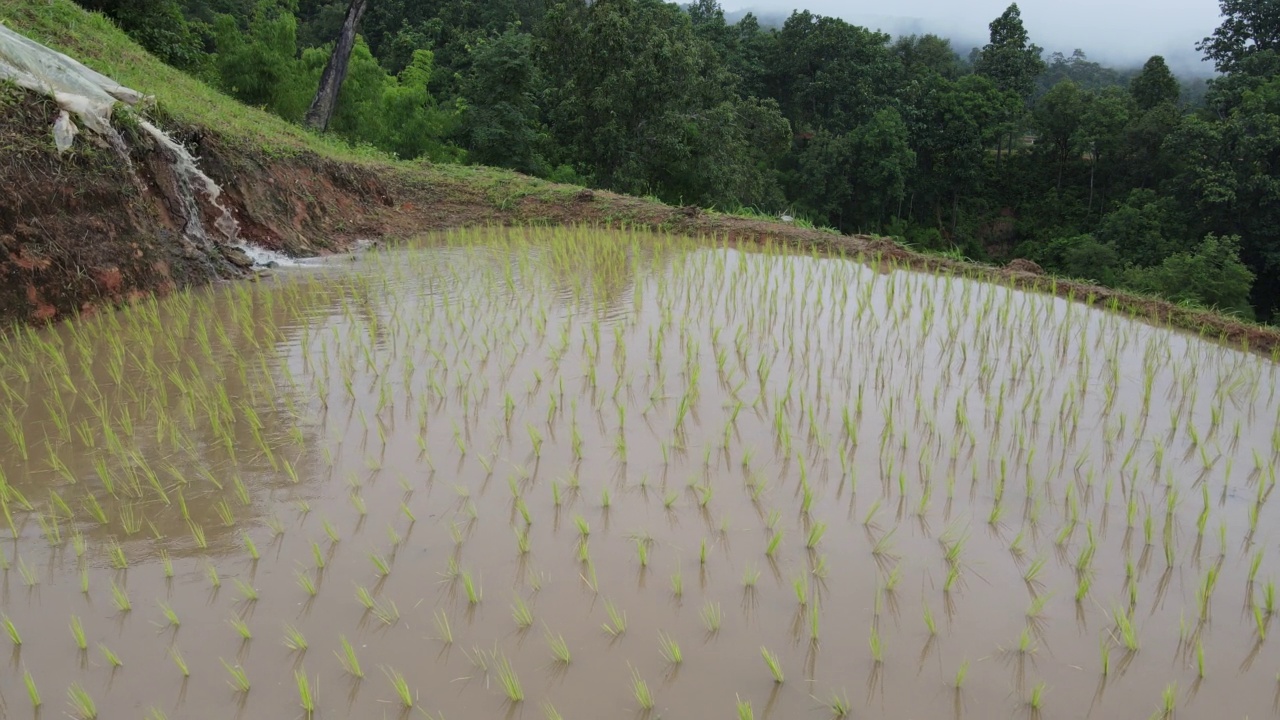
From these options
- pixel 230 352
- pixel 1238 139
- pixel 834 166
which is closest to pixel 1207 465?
pixel 230 352

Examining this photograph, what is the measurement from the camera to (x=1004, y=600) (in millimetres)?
2627

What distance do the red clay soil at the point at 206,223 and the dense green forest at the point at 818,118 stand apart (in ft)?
8.88

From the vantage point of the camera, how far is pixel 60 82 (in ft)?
19.7

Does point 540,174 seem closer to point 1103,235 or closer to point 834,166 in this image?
point 834,166

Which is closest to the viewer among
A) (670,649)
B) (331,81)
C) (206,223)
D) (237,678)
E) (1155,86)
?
(237,678)

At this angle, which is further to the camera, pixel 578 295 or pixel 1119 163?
pixel 1119 163

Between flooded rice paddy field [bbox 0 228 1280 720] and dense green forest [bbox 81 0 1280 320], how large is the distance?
600cm

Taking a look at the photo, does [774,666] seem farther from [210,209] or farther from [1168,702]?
[210,209]

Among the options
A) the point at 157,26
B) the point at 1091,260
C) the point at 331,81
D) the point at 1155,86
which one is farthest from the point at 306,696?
the point at 1155,86

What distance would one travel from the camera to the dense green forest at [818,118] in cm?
1647

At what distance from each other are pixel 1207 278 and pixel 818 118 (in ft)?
55.1

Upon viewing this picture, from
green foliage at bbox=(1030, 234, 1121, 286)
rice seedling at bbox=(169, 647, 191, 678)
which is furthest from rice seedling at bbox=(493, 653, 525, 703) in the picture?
green foliage at bbox=(1030, 234, 1121, 286)

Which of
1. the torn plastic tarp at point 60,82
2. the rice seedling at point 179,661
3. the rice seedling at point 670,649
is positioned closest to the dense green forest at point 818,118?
the torn plastic tarp at point 60,82

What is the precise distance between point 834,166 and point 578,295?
983 inches
